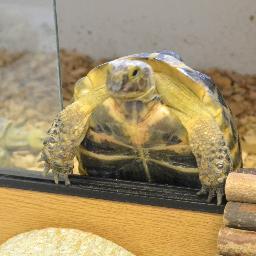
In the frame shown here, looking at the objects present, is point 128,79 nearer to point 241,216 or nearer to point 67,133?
point 67,133

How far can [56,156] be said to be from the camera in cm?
175

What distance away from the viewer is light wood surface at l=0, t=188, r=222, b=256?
1599 millimetres

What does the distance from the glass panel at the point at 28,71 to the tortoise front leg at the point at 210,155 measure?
27.6 inches

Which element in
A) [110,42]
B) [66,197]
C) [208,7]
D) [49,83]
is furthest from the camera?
[110,42]

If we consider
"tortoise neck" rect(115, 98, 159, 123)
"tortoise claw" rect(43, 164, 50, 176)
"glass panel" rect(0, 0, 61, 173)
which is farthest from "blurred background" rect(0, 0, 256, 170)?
"tortoise neck" rect(115, 98, 159, 123)

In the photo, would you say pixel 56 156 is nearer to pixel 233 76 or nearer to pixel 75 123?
pixel 75 123

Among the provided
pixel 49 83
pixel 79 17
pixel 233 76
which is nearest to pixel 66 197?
pixel 49 83

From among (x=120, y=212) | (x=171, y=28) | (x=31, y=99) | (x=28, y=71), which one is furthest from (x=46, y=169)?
(x=171, y=28)

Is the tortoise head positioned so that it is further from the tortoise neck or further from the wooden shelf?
the wooden shelf

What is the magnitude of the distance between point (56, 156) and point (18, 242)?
0.83ft

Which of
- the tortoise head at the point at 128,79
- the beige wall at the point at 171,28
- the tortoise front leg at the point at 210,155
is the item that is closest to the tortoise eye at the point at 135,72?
the tortoise head at the point at 128,79

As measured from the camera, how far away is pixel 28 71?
97.3 inches

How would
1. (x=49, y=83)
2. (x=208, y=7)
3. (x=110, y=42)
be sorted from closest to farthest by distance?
(x=49, y=83) < (x=208, y=7) < (x=110, y=42)

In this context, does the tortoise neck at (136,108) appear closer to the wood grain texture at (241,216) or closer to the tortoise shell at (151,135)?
the tortoise shell at (151,135)
